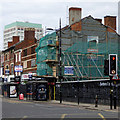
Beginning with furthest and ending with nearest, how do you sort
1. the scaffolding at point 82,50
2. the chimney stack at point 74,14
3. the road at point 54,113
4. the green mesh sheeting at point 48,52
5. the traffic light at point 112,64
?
the chimney stack at point 74,14 → the green mesh sheeting at point 48,52 → the scaffolding at point 82,50 → the traffic light at point 112,64 → the road at point 54,113

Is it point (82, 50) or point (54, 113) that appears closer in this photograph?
point (54, 113)

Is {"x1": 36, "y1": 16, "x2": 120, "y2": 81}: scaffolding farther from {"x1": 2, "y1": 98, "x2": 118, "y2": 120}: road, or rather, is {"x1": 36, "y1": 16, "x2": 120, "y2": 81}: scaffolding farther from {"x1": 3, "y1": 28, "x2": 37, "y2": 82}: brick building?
{"x1": 2, "y1": 98, "x2": 118, "y2": 120}: road

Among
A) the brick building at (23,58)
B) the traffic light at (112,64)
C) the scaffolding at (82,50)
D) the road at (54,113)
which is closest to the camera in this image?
the road at (54,113)

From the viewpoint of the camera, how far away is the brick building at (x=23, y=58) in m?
69.6

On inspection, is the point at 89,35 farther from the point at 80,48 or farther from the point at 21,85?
the point at 21,85

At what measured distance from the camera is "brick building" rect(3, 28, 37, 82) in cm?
6962

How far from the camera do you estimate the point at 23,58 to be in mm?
75812

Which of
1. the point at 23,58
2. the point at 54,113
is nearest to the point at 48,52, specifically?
the point at 23,58

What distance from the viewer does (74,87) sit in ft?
145

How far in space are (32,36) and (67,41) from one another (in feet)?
63.4

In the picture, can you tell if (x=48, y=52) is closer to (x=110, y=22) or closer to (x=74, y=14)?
(x=74, y=14)

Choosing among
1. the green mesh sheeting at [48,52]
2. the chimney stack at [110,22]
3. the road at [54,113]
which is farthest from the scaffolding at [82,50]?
the road at [54,113]

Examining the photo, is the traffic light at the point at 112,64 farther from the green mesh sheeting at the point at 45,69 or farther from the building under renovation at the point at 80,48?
the green mesh sheeting at the point at 45,69

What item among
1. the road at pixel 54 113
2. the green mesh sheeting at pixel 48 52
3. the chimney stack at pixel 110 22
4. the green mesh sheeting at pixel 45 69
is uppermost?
the chimney stack at pixel 110 22
